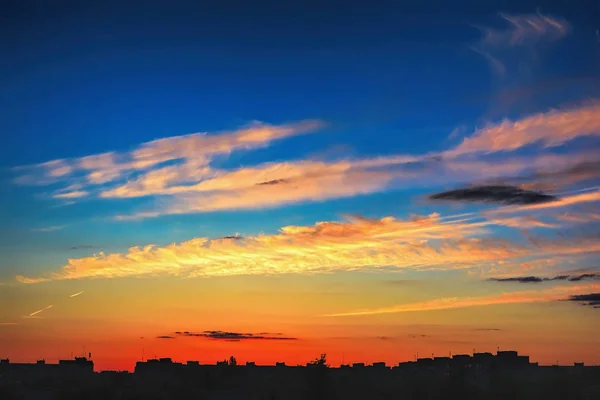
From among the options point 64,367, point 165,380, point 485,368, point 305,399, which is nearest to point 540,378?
point 485,368

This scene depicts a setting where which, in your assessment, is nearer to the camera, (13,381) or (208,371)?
(13,381)

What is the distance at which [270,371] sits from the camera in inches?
5630

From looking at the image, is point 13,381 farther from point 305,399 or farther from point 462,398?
point 462,398

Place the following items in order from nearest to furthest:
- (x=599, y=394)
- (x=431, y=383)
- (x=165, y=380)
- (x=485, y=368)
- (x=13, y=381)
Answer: (x=13, y=381) → (x=165, y=380) → (x=599, y=394) → (x=431, y=383) → (x=485, y=368)

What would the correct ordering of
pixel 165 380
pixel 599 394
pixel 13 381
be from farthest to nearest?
pixel 599 394 → pixel 165 380 → pixel 13 381

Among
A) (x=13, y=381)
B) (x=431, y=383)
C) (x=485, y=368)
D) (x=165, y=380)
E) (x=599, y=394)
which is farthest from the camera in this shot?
(x=485, y=368)

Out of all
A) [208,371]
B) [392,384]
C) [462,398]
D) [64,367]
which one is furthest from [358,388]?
[64,367]

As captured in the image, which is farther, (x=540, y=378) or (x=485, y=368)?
(x=485, y=368)

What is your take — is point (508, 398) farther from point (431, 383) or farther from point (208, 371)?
point (208, 371)

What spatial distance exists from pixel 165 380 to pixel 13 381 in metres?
21.5

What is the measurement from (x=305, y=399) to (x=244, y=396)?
10.3m

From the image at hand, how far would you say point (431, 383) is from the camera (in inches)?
5507

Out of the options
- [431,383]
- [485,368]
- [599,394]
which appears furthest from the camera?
[485,368]

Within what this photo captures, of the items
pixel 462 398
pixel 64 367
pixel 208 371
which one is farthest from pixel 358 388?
pixel 64 367
